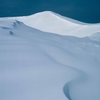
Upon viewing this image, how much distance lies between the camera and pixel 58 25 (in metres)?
5.98

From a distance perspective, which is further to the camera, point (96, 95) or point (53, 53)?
point (53, 53)

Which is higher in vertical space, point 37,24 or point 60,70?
point 60,70

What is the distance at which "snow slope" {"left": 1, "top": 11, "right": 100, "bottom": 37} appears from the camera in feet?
16.9

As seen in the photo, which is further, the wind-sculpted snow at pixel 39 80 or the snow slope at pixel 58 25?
the snow slope at pixel 58 25

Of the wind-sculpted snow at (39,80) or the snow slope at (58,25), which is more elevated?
the wind-sculpted snow at (39,80)

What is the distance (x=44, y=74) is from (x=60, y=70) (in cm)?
21

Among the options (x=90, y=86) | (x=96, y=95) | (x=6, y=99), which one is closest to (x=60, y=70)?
(x=90, y=86)

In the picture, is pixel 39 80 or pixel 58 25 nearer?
pixel 39 80

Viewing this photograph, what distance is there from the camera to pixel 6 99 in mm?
1205

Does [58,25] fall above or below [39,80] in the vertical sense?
below

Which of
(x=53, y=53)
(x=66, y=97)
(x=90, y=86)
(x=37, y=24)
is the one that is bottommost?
(x=37, y=24)

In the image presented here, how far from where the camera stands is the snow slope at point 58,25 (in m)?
5.14

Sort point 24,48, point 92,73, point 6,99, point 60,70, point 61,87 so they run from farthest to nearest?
point 24,48 < point 92,73 < point 60,70 < point 61,87 < point 6,99

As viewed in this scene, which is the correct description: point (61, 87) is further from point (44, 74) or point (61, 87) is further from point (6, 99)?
point (6, 99)
